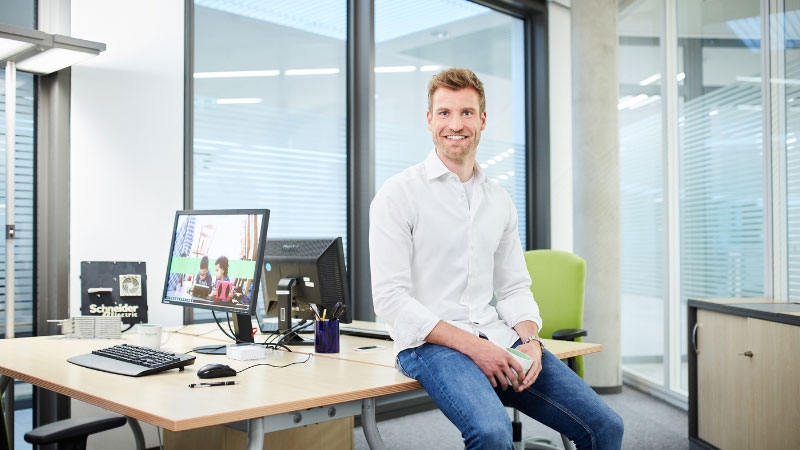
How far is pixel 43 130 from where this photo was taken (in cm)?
316

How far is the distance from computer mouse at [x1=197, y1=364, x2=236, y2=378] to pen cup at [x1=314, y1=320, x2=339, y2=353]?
482mm

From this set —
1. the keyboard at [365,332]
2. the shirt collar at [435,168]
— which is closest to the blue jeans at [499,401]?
the shirt collar at [435,168]

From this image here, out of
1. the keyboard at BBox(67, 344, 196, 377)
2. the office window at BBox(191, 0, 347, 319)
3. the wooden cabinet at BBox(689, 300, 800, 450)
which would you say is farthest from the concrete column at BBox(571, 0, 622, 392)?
the keyboard at BBox(67, 344, 196, 377)

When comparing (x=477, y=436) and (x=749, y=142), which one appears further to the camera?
(x=749, y=142)

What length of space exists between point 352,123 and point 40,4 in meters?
1.77

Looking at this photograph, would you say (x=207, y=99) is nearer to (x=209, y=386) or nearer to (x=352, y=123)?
(x=352, y=123)

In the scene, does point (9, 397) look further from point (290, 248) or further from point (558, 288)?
point (558, 288)

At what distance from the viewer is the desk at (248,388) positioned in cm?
153

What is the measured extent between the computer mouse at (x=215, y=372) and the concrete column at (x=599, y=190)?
3.38 metres

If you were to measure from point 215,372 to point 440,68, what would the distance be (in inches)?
133

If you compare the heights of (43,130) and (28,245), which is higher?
(43,130)

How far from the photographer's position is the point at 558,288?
335 cm

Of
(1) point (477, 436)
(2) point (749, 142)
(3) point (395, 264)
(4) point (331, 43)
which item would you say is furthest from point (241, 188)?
(2) point (749, 142)

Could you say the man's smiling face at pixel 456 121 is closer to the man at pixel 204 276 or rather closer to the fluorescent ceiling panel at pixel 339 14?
the man at pixel 204 276
